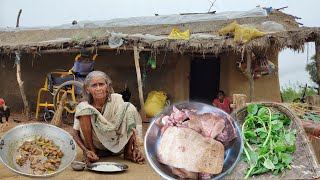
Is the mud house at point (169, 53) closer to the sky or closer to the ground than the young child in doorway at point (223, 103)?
closer to the sky

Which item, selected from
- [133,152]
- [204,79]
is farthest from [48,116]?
[133,152]

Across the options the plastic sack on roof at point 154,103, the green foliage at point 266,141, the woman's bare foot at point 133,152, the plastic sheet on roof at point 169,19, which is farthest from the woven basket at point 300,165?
the plastic sheet on roof at point 169,19

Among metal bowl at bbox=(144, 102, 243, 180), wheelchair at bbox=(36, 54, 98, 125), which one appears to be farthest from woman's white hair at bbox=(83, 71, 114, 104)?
wheelchair at bbox=(36, 54, 98, 125)

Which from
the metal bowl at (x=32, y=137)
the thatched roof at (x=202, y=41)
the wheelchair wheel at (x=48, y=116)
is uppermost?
the thatched roof at (x=202, y=41)

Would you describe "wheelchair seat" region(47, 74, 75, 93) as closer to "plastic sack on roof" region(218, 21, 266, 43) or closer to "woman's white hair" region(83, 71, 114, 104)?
"plastic sack on roof" region(218, 21, 266, 43)

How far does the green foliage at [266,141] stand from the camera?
3736 millimetres

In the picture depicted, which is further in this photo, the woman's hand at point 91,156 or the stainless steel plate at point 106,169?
the woman's hand at point 91,156

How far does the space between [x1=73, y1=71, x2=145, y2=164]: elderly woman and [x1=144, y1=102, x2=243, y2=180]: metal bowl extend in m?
1.56

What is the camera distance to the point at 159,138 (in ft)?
11.2

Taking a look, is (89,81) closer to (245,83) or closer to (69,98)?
(69,98)

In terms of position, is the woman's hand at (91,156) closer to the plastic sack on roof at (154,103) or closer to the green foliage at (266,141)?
the green foliage at (266,141)

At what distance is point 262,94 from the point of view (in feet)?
35.4

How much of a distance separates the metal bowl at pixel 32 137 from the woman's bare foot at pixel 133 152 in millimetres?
671

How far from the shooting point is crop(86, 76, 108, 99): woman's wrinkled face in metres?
4.89
